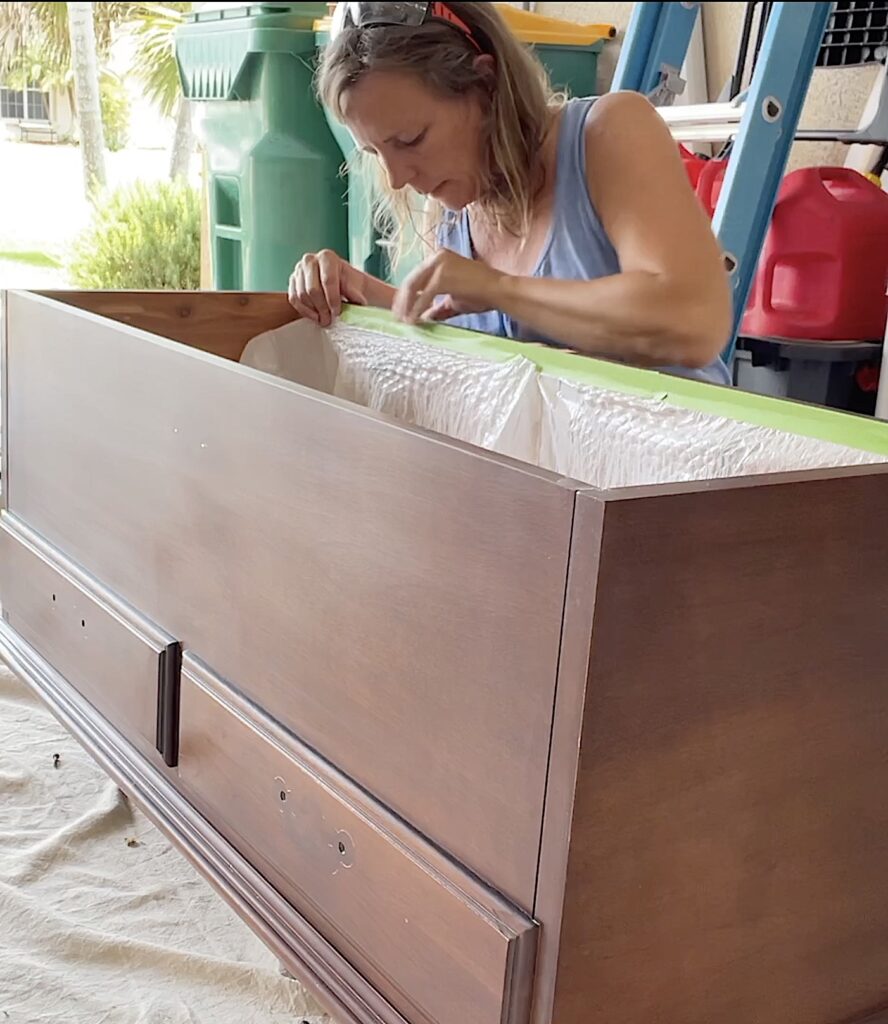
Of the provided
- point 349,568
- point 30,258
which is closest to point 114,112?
point 30,258

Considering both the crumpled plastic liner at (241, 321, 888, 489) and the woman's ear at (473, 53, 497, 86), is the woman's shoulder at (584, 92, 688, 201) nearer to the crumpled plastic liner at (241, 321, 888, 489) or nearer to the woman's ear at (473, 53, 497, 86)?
the woman's ear at (473, 53, 497, 86)

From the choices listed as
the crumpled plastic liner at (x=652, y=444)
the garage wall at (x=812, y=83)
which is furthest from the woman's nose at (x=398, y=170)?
the garage wall at (x=812, y=83)

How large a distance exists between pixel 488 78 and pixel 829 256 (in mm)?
657

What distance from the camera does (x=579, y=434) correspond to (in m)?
1.04

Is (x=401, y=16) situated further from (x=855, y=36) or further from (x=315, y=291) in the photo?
(x=855, y=36)

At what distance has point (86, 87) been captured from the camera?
142 inches

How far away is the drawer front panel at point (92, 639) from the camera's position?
0.91 metres

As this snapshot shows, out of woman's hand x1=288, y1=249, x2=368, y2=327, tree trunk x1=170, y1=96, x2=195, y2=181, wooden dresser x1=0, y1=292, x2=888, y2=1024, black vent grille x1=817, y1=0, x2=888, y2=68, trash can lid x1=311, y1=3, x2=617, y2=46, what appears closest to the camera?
wooden dresser x1=0, y1=292, x2=888, y2=1024

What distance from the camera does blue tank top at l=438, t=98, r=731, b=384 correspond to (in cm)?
120

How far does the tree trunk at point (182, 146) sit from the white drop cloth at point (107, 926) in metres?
3.20

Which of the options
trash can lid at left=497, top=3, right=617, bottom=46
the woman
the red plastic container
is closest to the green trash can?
trash can lid at left=497, top=3, right=617, bottom=46

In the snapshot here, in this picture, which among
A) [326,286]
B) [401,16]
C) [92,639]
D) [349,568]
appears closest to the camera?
[349,568]

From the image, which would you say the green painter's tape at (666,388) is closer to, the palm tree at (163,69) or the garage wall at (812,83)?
the garage wall at (812,83)

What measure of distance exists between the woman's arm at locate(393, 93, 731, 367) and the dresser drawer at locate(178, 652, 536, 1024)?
0.48 m
